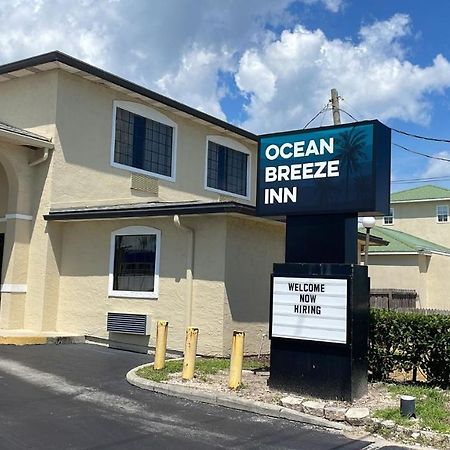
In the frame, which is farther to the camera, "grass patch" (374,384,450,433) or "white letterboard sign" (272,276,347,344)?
"white letterboard sign" (272,276,347,344)

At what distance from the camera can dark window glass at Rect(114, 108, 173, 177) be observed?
18062mm

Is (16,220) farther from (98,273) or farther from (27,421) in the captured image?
(27,421)

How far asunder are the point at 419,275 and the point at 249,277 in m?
18.6

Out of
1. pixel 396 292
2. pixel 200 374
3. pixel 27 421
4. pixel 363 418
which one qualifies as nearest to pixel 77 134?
pixel 200 374

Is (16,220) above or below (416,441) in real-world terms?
above

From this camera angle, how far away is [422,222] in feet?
124

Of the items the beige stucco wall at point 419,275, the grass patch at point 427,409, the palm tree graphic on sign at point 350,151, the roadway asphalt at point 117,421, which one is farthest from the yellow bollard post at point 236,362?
the beige stucco wall at point 419,275

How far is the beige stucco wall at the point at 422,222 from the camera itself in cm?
3700

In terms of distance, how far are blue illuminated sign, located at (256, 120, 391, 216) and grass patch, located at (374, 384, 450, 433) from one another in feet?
9.21

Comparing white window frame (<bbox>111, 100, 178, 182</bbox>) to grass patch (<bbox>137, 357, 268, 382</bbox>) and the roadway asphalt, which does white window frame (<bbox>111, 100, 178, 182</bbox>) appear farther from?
the roadway asphalt

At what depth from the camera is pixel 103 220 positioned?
15.1 m

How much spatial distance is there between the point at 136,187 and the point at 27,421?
453 inches

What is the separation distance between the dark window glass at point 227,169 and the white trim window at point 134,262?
7.35m

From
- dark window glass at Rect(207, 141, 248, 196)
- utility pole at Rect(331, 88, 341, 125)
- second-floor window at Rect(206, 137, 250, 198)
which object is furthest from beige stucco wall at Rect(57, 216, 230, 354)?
utility pole at Rect(331, 88, 341, 125)
